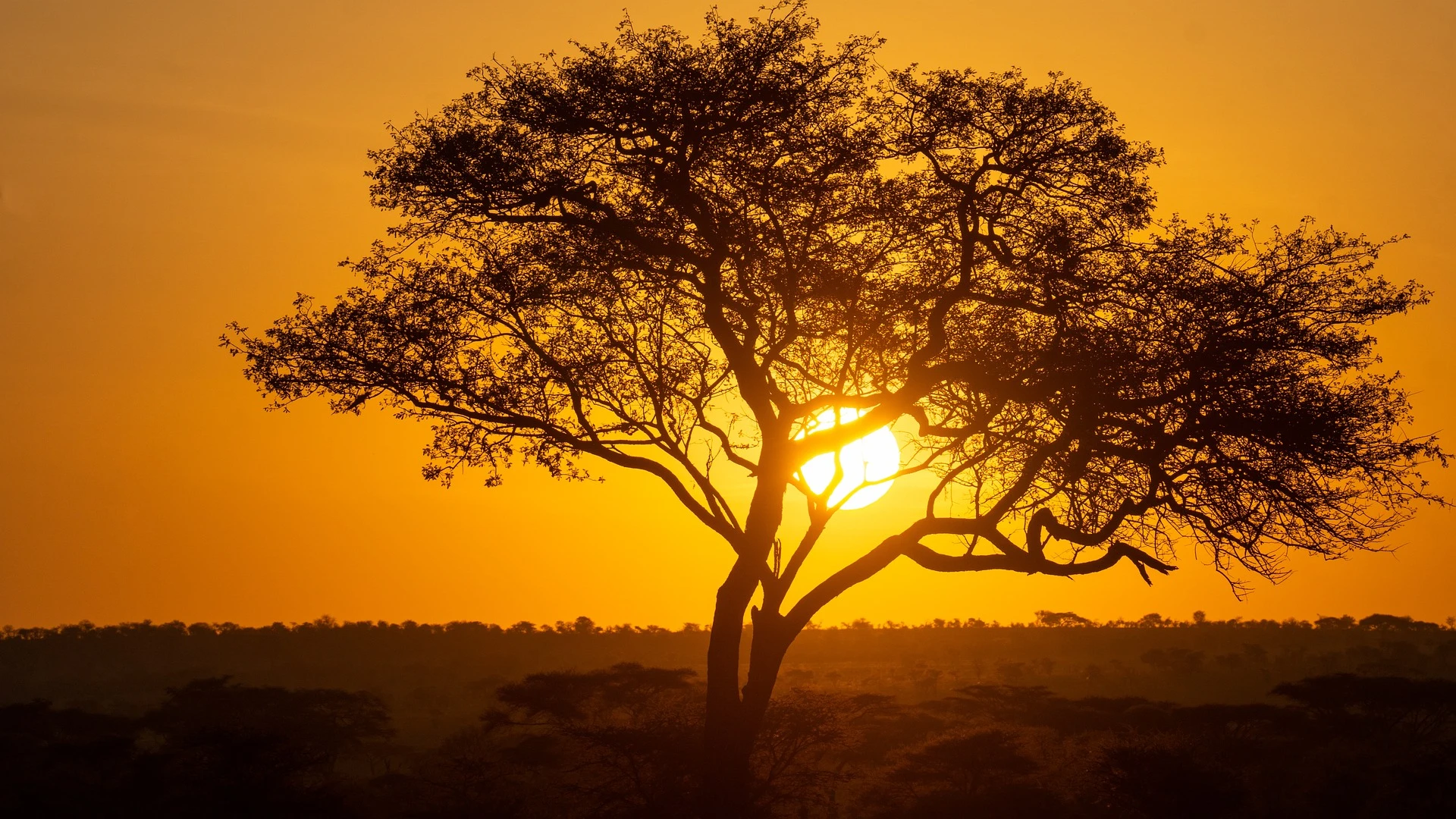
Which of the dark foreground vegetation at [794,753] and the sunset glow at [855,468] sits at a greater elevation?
the sunset glow at [855,468]

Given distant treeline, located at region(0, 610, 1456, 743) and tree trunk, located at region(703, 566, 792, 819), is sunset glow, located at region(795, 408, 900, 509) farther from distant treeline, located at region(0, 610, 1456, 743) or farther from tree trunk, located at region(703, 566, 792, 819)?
distant treeline, located at region(0, 610, 1456, 743)

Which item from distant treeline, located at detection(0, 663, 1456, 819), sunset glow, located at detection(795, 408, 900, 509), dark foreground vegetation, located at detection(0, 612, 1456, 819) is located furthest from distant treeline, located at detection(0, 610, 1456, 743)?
sunset glow, located at detection(795, 408, 900, 509)

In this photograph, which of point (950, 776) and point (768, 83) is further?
point (950, 776)

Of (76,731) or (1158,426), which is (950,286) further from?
(76,731)

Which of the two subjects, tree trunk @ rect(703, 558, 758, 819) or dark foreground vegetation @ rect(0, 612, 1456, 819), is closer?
tree trunk @ rect(703, 558, 758, 819)

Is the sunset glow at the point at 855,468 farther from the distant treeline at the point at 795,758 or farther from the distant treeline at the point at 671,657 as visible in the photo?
the distant treeline at the point at 671,657

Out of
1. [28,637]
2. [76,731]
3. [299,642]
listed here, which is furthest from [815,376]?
[28,637]

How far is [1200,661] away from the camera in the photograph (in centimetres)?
8950

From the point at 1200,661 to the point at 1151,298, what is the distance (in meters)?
77.0

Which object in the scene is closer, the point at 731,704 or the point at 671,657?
the point at 731,704

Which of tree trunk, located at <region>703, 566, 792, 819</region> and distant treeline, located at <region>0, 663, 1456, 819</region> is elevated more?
tree trunk, located at <region>703, 566, 792, 819</region>

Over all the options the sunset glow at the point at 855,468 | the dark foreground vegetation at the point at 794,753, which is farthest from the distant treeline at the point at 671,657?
the sunset glow at the point at 855,468

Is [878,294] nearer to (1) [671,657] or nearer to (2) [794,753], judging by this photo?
(2) [794,753]

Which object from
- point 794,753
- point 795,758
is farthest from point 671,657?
point 794,753
